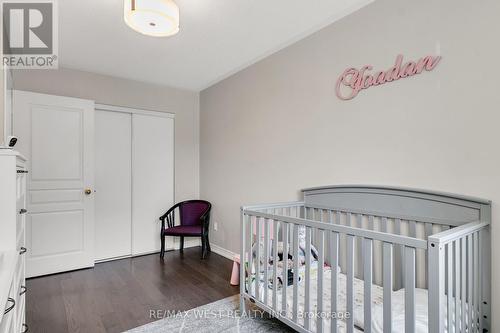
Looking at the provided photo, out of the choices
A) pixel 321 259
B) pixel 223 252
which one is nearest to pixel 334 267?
pixel 321 259

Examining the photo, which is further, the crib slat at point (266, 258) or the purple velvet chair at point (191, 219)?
the purple velvet chair at point (191, 219)

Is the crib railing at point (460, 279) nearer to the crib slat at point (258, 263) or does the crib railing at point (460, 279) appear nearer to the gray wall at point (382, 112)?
the gray wall at point (382, 112)

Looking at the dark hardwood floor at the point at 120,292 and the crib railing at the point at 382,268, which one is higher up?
the crib railing at the point at 382,268

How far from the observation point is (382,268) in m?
1.59

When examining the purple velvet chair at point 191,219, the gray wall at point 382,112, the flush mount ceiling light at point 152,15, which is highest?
the flush mount ceiling light at point 152,15

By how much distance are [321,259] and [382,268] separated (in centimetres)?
36

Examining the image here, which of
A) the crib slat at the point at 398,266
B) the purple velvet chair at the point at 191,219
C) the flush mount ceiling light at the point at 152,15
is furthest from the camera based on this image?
the purple velvet chair at the point at 191,219

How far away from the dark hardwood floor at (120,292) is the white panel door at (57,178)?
0.23m

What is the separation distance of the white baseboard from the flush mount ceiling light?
2.57 metres

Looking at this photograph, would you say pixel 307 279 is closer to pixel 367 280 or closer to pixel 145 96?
pixel 367 280

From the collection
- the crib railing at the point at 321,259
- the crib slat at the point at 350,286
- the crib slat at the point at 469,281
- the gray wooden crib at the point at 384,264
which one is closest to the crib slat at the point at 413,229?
the gray wooden crib at the point at 384,264

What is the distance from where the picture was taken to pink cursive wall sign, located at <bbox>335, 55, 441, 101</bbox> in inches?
69.8

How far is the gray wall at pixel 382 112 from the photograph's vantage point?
61.4 inches

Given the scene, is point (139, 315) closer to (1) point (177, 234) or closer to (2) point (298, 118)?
(1) point (177, 234)
